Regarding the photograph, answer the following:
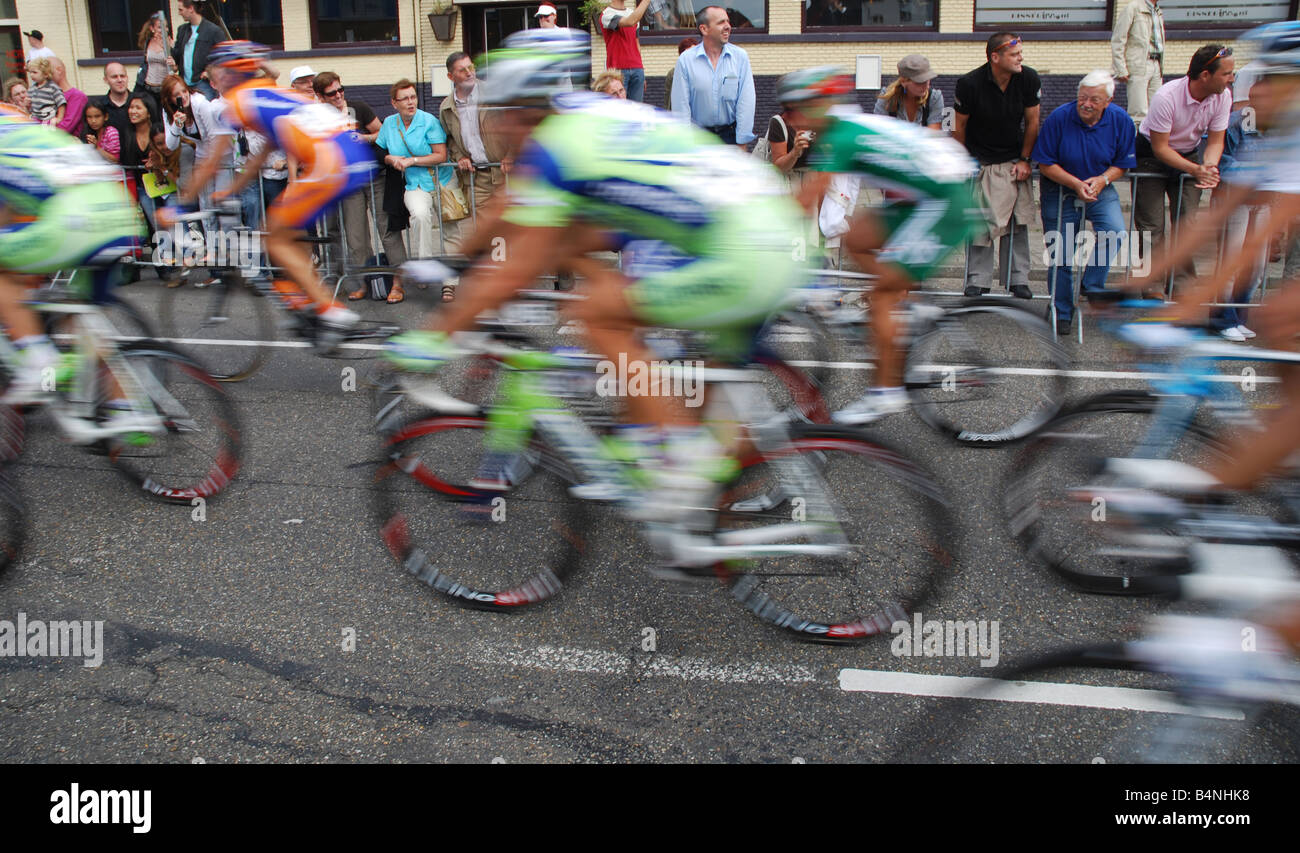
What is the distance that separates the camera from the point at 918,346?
17.0 ft

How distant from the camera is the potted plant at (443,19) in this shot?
1780 cm

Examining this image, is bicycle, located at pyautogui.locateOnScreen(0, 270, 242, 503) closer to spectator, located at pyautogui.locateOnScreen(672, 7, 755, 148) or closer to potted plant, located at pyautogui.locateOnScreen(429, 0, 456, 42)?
spectator, located at pyautogui.locateOnScreen(672, 7, 755, 148)

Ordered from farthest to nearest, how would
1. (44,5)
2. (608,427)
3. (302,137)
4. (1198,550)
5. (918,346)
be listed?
(44,5), (302,137), (918,346), (608,427), (1198,550)

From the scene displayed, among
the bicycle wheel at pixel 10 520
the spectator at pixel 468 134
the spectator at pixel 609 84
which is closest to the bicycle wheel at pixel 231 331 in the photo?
the bicycle wheel at pixel 10 520

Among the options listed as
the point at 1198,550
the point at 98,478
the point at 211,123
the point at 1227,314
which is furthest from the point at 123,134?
the point at 1198,550

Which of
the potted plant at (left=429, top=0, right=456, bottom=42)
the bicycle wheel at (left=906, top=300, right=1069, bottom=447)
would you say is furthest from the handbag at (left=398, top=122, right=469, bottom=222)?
the potted plant at (left=429, top=0, right=456, bottom=42)

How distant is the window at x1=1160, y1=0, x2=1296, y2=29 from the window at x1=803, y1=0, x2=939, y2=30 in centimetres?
355

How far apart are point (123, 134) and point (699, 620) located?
1012cm

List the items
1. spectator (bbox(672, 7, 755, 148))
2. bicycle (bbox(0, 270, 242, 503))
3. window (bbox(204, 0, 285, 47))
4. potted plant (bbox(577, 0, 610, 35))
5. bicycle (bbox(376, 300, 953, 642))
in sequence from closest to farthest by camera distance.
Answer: bicycle (bbox(376, 300, 953, 642)), bicycle (bbox(0, 270, 242, 503)), spectator (bbox(672, 7, 755, 148)), potted plant (bbox(577, 0, 610, 35)), window (bbox(204, 0, 285, 47))

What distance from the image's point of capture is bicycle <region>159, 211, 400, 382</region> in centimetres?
628

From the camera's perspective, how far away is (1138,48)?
11445 mm

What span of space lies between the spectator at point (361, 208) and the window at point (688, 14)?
27.7ft

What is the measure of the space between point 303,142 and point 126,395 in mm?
2411
